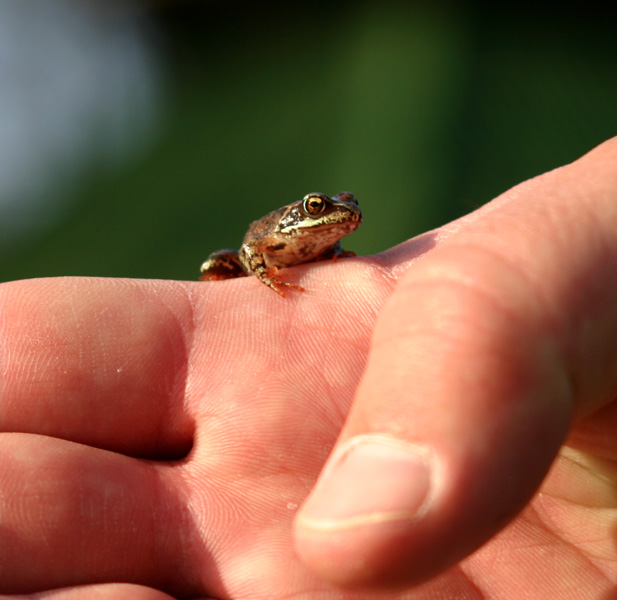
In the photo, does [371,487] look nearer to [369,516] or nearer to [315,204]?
[369,516]

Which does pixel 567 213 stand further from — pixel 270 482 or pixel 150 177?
pixel 150 177

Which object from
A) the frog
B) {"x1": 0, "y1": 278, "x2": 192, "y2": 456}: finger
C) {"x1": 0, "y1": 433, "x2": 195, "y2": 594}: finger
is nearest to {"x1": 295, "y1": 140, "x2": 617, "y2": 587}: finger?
{"x1": 0, "y1": 433, "x2": 195, "y2": 594}: finger

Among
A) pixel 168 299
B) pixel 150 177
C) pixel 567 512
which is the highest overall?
pixel 168 299

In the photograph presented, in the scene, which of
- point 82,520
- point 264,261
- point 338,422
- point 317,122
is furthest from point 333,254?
point 317,122

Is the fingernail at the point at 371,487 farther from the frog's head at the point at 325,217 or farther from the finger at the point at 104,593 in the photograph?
the frog's head at the point at 325,217

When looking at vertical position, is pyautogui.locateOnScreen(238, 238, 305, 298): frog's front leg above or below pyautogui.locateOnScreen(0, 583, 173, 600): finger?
above

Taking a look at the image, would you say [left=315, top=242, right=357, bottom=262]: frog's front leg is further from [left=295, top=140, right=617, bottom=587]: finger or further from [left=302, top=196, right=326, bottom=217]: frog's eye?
[left=295, top=140, right=617, bottom=587]: finger

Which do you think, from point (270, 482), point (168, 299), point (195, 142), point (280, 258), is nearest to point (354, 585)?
point (270, 482)
